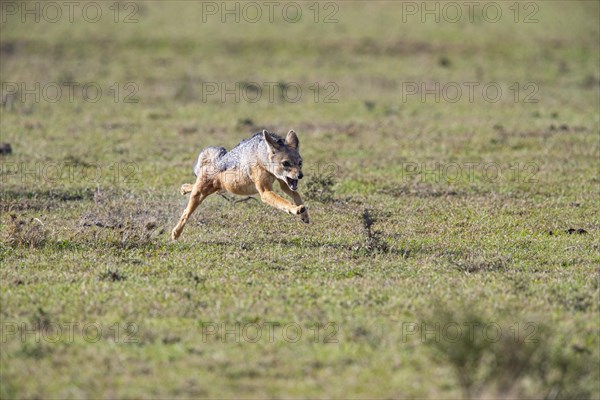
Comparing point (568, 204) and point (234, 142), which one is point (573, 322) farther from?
point (234, 142)

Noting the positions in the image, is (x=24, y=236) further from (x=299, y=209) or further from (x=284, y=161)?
(x=299, y=209)

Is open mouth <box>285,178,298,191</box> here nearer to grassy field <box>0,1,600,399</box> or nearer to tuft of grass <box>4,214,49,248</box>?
grassy field <box>0,1,600,399</box>

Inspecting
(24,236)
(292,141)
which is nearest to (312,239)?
(292,141)

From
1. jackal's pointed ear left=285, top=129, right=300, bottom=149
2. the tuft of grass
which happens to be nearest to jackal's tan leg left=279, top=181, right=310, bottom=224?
jackal's pointed ear left=285, top=129, right=300, bottom=149

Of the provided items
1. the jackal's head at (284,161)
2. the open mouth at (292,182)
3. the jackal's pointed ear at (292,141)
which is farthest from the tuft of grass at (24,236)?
the jackal's pointed ear at (292,141)

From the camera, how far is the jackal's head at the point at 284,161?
11.1 meters

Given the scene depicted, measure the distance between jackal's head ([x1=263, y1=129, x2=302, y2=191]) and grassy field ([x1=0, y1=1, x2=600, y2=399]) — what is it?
86 cm

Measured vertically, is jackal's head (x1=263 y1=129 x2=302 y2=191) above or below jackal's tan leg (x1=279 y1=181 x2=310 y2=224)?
above

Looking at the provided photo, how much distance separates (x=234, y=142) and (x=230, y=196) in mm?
5250

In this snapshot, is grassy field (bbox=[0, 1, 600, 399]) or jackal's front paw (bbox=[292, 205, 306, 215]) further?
jackal's front paw (bbox=[292, 205, 306, 215])

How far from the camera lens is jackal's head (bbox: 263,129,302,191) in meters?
11.1

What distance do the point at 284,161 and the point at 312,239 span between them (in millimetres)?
1329

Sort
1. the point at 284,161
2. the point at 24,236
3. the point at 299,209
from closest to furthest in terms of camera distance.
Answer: the point at 299,209, the point at 284,161, the point at 24,236

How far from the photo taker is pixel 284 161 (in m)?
11.1
